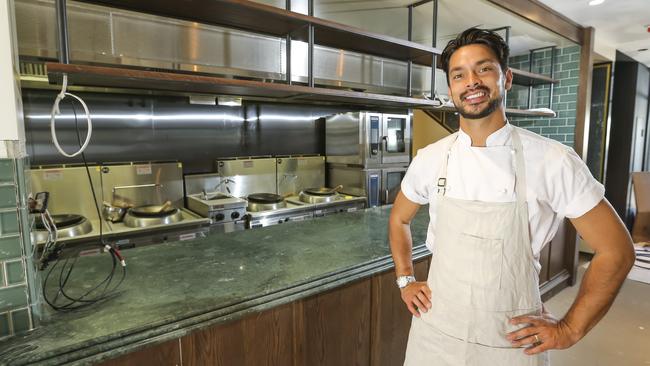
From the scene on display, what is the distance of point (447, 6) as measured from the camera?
2982mm

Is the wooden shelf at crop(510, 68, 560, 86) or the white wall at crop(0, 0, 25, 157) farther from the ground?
the wooden shelf at crop(510, 68, 560, 86)

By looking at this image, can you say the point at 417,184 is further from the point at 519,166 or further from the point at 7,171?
the point at 7,171

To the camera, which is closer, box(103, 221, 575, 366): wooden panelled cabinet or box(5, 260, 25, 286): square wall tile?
box(5, 260, 25, 286): square wall tile

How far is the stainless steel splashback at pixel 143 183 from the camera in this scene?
3.11 meters

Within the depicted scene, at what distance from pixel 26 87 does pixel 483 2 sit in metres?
3.53

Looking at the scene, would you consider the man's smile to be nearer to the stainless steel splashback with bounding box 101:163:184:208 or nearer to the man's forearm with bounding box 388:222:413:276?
the man's forearm with bounding box 388:222:413:276

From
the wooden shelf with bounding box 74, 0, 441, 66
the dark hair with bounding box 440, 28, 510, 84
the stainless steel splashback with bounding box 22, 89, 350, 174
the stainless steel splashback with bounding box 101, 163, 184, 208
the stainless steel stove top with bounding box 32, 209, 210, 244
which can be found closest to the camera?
the dark hair with bounding box 440, 28, 510, 84

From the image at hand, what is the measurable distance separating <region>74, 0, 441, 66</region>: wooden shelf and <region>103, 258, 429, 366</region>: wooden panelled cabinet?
150 cm

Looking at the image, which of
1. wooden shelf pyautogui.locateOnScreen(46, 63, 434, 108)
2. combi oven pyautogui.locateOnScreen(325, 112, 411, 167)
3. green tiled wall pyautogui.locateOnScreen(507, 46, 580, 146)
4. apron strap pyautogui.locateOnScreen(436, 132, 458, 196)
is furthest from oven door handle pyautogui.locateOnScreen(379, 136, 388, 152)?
apron strap pyautogui.locateOnScreen(436, 132, 458, 196)

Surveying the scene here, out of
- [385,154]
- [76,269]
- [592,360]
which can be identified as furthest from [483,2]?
[76,269]

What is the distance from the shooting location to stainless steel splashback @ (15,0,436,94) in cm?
205

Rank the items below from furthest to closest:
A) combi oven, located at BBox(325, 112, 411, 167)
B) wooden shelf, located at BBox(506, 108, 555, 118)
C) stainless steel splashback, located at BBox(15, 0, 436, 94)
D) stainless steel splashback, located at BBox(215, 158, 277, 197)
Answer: combi oven, located at BBox(325, 112, 411, 167) < stainless steel splashback, located at BBox(215, 158, 277, 197) < wooden shelf, located at BBox(506, 108, 555, 118) < stainless steel splashback, located at BBox(15, 0, 436, 94)

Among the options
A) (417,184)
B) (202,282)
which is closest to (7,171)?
(202,282)

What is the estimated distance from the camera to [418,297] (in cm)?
139
